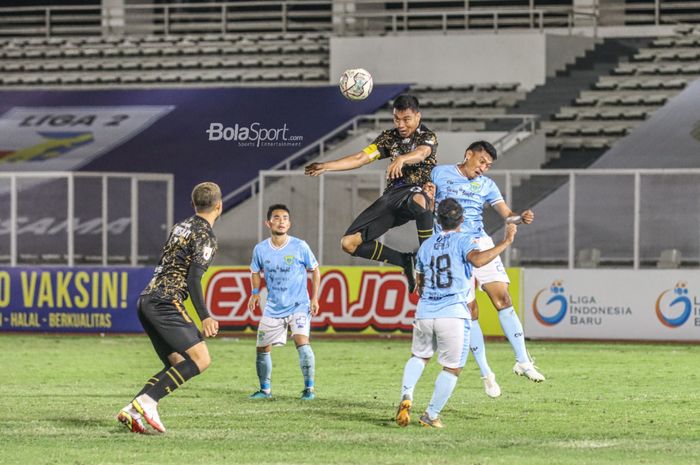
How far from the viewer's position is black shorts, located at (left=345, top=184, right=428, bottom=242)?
1300 cm

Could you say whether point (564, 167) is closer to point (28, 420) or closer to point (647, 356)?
point (647, 356)

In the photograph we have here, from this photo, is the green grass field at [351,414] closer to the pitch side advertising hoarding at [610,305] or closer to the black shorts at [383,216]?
the black shorts at [383,216]

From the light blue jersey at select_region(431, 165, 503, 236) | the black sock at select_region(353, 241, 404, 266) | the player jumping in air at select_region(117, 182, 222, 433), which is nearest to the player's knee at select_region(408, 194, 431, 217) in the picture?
the light blue jersey at select_region(431, 165, 503, 236)

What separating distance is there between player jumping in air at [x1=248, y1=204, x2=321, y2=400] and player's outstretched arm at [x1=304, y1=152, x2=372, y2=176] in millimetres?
1305

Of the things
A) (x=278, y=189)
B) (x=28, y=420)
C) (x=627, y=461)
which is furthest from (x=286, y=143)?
(x=627, y=461)

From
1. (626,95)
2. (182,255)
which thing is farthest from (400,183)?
(626,95)

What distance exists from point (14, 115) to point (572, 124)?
1340 centimetres

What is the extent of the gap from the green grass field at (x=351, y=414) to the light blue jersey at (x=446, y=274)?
94cm

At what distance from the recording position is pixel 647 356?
1919 cm

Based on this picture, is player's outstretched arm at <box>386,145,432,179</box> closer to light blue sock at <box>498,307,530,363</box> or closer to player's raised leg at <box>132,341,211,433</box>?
light blue sock at <box>498,307,530,363</box>

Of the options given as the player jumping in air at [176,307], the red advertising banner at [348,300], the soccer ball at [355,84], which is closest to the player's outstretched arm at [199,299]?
the player jumping in air at [176,307]

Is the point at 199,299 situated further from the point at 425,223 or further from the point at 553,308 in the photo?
the point at 553,308

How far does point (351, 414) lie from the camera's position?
11.9 meters

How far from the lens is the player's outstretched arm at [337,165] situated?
1209cm
